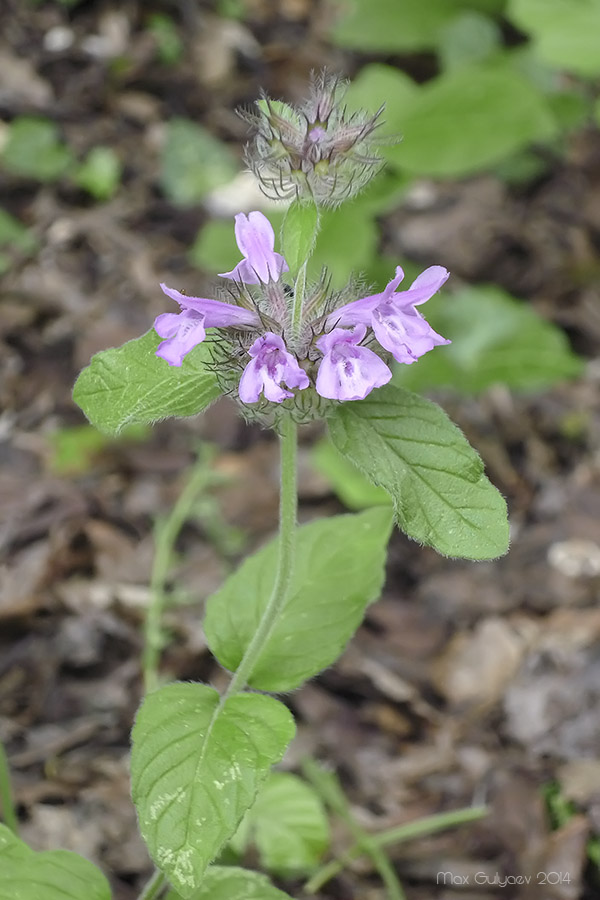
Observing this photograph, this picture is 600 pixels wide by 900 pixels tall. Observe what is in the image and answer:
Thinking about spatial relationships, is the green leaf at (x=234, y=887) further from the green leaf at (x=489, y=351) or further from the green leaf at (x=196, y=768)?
the green leaf at (x=489, y=351)

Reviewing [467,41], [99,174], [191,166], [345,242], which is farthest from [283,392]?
[467,41]

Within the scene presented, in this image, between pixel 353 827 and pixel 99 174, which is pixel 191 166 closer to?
pixel 99 174

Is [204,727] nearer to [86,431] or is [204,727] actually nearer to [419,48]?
[86,431]

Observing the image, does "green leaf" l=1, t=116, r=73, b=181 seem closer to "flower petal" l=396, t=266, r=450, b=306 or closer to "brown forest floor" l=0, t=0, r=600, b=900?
"brown forest floor" l=0, t=0, r=600, b=900

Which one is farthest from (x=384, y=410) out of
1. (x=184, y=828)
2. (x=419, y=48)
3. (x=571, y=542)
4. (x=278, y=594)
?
(x=419, y=48)

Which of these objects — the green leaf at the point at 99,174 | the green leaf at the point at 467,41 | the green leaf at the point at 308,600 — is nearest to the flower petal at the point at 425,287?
the green leaf at the point at 308,600
